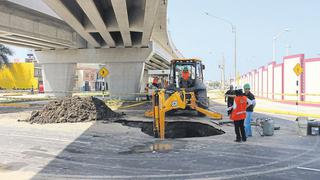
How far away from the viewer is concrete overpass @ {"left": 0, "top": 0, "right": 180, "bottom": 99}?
22.3 m

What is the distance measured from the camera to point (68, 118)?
16.7 m

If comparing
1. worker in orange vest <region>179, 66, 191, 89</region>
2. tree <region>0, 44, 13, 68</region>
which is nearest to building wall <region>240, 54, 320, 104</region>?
worker in orange vest <region>179, 66, 191, 89</region>

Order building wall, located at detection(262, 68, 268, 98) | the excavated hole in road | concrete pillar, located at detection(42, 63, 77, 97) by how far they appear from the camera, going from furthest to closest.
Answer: building wall, located at detection(262, 68, 268, 98) → concrete pillar, located at detection(42, 63, 77, 97) → the excavated hole in road

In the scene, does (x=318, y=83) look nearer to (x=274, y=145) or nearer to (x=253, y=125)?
(x=253, y=125)

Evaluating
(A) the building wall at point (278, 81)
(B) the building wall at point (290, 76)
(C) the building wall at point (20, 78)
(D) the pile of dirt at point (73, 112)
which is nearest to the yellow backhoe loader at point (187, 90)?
(D) the pile of dirt at point (73, 112)

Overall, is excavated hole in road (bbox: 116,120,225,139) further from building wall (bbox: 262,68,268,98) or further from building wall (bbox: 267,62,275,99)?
building wall (bbox: 262,68,268,98)

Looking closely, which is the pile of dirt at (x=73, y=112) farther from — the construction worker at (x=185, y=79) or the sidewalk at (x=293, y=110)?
the sidewalk at (x=293, y=110)

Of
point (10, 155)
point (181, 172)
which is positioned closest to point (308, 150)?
point (181, 172)

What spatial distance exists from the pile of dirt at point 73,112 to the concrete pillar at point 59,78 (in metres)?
22.3

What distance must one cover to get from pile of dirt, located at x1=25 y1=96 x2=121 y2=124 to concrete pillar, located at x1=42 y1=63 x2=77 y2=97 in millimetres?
22336

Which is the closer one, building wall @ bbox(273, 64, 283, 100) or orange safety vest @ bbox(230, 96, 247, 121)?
orange safety vest @ bbox(230, 96, 247, 121)

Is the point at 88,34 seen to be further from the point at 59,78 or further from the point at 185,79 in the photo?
the point at 185,79

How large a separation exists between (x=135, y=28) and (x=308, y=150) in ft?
59.5

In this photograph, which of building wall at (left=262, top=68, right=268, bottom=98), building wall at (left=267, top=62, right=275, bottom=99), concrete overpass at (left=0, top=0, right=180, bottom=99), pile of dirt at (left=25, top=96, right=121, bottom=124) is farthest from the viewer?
building wall at (left=262, top=68, right=268, bottom=98)
